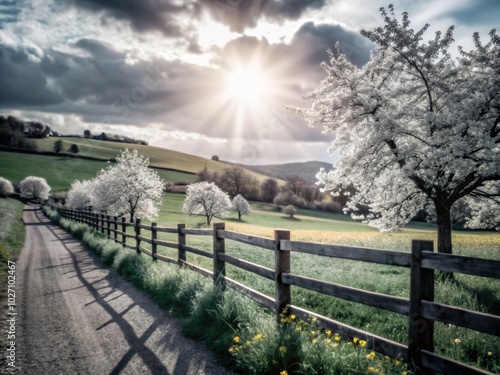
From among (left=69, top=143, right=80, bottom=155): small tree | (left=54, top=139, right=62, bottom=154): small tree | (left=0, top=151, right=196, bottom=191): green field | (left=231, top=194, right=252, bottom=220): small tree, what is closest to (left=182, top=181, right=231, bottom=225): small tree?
(left=231, top=194, right=252, bottom=220): small tree

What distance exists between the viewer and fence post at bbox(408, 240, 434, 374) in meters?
3.34

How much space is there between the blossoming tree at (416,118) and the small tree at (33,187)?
3565 inches

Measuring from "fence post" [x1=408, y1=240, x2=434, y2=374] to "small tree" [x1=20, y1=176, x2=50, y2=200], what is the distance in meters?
96.8

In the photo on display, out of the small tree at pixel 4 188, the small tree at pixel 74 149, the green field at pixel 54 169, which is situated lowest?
the small tree at pixel 4 188

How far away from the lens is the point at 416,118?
11.3 meters

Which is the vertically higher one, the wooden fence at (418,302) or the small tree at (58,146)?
the small tree at (58,146)

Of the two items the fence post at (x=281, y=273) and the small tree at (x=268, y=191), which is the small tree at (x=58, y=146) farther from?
the fence post at (x=281, y=273)

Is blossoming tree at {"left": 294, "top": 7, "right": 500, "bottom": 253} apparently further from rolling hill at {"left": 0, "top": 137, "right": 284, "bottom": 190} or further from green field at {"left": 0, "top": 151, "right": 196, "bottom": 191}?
rolling hill at {"left": 0, "top": 137, "right": 284, "bottom": 190}

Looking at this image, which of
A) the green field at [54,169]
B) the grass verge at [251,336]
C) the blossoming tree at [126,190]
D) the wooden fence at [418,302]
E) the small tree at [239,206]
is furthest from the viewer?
the green field at [54,169]

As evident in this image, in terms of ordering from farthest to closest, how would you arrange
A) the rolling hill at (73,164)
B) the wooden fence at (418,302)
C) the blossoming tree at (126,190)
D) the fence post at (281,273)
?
the rolling hill at (73,164)
the blossoming tree at (126,190)
the fence post at (281,273)
the wooden fence at (418,302)

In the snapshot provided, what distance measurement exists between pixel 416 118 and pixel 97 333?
11.5m

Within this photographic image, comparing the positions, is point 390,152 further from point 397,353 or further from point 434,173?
point 397,353

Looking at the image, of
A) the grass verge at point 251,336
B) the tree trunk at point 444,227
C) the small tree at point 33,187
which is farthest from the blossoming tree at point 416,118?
the small tree at point 33,187

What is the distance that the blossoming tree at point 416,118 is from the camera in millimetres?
10062
